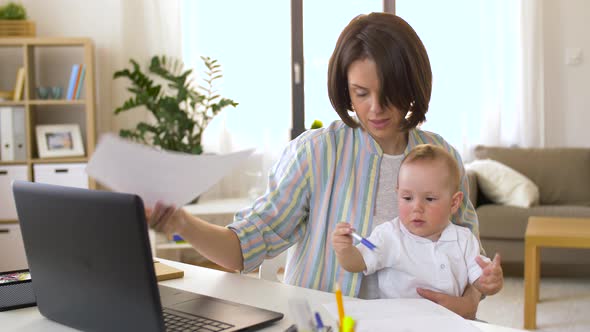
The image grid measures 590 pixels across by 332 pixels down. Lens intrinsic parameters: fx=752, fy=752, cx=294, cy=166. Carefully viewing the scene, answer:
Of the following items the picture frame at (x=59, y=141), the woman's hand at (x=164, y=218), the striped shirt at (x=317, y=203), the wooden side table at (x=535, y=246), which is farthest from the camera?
the picture frame at (x=59, y=141)

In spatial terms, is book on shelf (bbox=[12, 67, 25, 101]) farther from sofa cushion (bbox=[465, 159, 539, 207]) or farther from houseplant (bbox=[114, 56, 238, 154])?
sofa cushion (bbox=[465, 159, 539, 207])

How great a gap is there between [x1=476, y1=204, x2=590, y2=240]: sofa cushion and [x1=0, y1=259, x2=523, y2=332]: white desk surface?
310cm

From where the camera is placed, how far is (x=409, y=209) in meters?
1.60

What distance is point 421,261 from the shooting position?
156cm

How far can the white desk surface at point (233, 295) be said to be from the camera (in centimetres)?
129

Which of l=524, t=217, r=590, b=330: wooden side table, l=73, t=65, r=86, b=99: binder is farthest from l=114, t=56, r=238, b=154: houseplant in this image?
l=524, t=217, r=590, b=330: wooden side table

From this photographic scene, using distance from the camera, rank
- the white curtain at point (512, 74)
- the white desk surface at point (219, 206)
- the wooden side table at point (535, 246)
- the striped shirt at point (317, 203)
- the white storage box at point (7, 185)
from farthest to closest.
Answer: the white curtain at point (512, 74) → the white storage box at point (7, 185) → the white desk surface at point (219, 206) → the wooden side table at point (535, 246) → the striped shirt at point (317, 203)

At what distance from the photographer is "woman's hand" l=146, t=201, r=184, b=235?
1.13 meters

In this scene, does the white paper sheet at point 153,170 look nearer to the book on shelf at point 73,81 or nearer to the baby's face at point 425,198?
the baby's face at point 425,198

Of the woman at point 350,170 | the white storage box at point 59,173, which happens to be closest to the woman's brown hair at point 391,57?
the woman at point 350,170

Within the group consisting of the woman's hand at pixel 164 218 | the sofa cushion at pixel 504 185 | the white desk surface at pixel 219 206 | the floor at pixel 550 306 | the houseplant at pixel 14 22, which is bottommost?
the floor at pixel 550 306

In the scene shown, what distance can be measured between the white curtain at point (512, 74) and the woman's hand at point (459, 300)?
13.8 feet

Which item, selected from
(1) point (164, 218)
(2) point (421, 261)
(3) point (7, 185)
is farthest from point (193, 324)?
(3) point (7, 185)

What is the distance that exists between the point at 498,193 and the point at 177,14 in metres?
2.50
